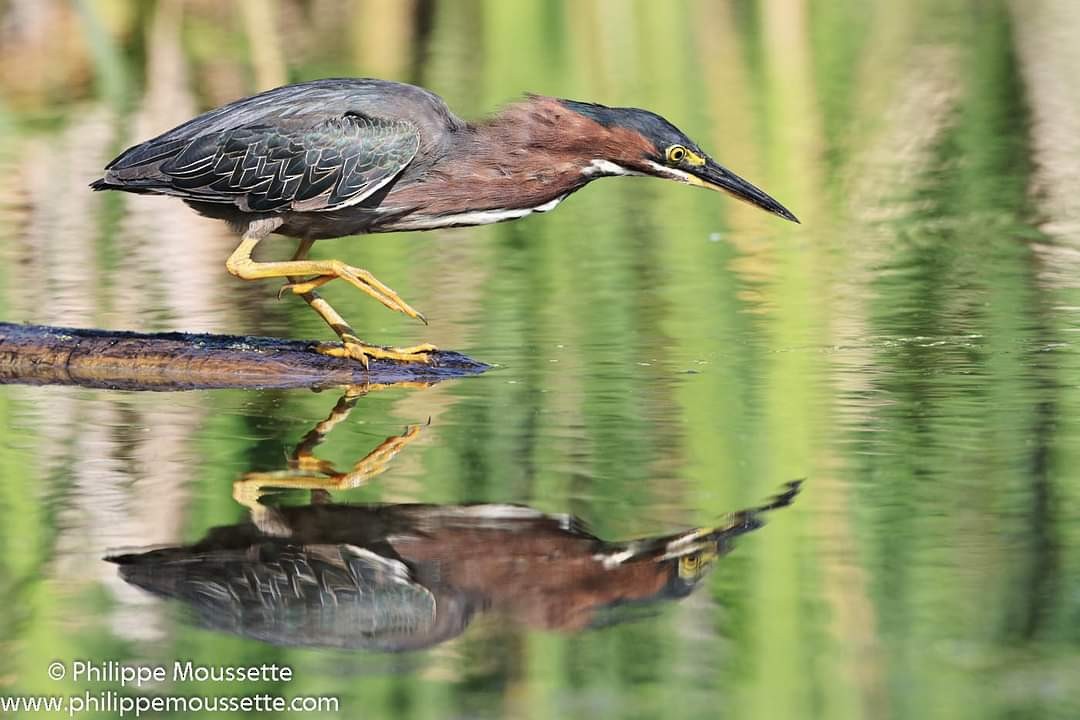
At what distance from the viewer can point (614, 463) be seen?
658 centimetres

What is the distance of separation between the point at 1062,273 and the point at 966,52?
10.1m

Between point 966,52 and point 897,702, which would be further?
point 966,52

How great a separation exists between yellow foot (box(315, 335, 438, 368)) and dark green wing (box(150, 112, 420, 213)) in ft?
2.06

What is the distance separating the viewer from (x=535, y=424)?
712 cm

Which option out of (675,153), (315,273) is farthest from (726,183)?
(315,273)

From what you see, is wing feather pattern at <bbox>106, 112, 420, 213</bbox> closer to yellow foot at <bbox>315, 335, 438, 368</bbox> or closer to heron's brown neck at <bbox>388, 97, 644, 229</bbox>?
heron's brown neck at <bbox>388, 97, 644, 229</bbox>

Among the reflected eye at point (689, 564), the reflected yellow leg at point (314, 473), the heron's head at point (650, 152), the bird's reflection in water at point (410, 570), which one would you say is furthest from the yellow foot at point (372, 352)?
the reflected eye at point (689, 564)

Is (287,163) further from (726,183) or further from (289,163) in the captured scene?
(726,183)

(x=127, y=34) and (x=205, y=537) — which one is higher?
(x=127, y=34)

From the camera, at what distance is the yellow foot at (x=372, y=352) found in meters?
7.96

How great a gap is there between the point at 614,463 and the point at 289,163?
245 centimetres

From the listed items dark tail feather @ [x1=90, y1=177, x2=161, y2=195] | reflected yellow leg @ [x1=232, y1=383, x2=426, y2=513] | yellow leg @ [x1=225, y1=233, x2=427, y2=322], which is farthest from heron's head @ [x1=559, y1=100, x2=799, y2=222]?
dark tail feather @ [x1=90, y1=177, x2=161, y2=195]

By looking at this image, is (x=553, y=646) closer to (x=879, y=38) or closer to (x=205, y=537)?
(x=205, y=537)

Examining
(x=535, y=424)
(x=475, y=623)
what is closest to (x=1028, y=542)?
(x=475, y=623)
